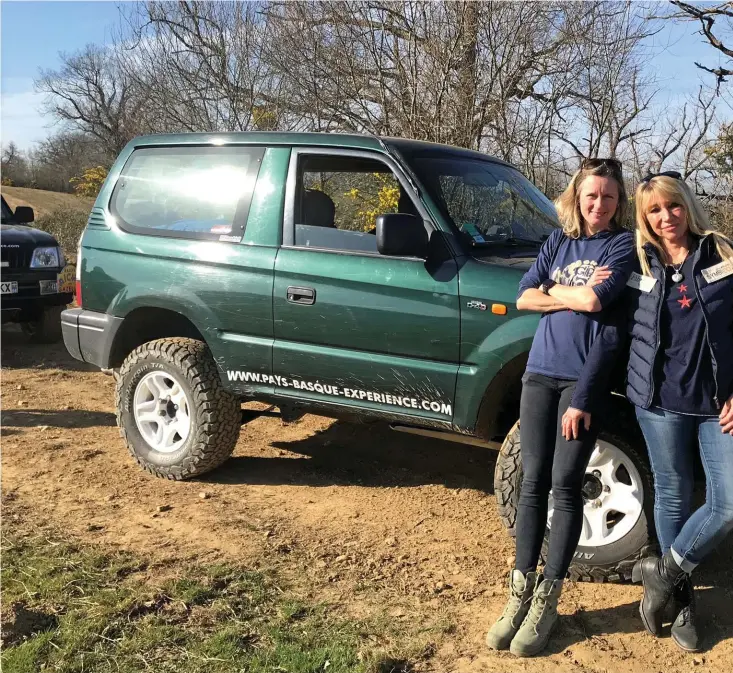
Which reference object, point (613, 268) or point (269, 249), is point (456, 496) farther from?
point (613, 268)

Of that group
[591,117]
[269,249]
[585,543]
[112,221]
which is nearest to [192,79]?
[591,117]

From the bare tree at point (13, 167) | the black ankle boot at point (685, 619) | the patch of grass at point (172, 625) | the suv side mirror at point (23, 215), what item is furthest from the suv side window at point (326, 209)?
the bare tree at point (13, 167)

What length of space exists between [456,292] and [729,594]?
1801mm

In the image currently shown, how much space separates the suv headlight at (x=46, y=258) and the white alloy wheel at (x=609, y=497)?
6.73 meters

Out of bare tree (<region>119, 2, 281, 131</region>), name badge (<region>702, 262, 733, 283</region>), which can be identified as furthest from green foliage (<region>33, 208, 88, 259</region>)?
name badge (<region>702, 262, 733, 283</region>)

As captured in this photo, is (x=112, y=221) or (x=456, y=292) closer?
(x=456, y=292)

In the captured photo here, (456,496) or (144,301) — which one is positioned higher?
(144,301)

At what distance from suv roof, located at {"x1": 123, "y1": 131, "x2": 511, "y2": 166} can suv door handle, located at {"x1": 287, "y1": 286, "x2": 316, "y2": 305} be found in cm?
84

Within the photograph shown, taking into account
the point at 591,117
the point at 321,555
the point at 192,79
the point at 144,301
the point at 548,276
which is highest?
the point at 192,79

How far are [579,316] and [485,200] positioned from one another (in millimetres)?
1570

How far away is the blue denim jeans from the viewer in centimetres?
273

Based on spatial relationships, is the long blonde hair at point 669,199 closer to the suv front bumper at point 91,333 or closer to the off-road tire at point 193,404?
the off-road tire at point 193,404

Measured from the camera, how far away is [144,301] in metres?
4.54

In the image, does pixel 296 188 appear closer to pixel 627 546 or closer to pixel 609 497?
pixel 609 497
